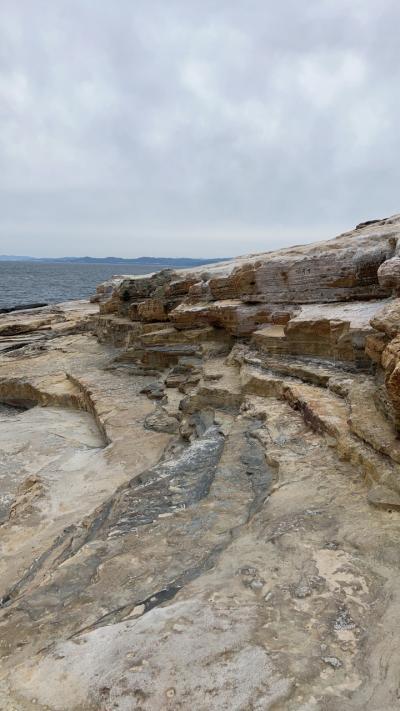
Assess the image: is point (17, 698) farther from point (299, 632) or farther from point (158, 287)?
point (158, 287)

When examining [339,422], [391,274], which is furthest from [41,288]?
[339,422]

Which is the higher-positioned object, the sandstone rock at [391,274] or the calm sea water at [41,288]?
the sandstone rock at [391,274]

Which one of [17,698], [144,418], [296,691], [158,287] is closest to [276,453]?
[296,691]

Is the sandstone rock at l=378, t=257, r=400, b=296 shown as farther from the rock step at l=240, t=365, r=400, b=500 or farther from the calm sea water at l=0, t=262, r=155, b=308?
the calm sea water at l=0, t=262, r=155, b=308

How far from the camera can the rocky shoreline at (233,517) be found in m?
3.06

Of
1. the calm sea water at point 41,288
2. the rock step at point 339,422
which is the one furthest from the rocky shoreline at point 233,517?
the calm sea water at point 41,288

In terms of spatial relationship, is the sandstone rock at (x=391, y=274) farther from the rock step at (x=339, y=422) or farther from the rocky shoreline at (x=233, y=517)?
the rock step at (x=339, y=422)

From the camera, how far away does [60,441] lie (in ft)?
34.9

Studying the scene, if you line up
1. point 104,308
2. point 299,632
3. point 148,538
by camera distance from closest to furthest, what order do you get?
1. point 299,632
2. point 148,538
3. point 104,308

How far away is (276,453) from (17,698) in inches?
155

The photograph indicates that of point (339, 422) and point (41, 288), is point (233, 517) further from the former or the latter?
point (41, 288)

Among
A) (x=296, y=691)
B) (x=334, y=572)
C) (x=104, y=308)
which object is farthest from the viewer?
(x=104, y=308)

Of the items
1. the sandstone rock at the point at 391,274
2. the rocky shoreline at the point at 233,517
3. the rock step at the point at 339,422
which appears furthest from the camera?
the sandstone rock at the point at 391,274

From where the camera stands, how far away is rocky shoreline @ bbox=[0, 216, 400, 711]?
3061 mm
